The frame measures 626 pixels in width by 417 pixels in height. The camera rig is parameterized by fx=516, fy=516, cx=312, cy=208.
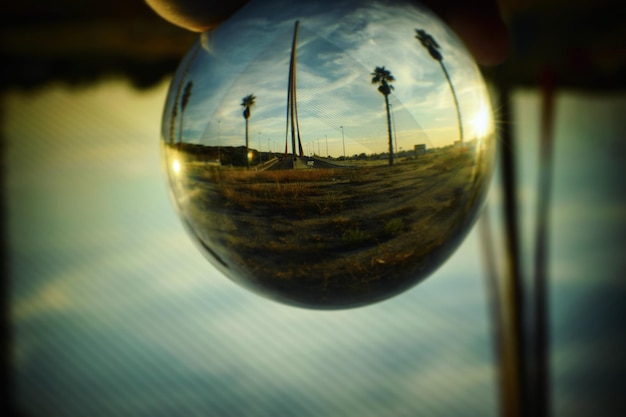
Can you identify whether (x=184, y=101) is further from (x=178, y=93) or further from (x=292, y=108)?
(x=292, y=108)

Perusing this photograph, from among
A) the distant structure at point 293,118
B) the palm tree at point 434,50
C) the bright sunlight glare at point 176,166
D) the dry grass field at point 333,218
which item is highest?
the palm tree at point 434,50

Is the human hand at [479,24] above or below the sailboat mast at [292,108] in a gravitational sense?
above

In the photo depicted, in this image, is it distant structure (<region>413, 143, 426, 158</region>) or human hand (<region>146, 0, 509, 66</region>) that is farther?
human hand (<region>146, 0, 509, 66</region>)

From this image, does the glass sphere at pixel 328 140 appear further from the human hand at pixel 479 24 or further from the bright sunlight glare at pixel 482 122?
the human hand at pixel 479 24

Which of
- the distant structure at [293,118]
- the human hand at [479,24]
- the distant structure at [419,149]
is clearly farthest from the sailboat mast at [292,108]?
the human hand at [479,24]

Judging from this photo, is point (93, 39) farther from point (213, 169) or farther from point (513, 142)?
point (213, 169)

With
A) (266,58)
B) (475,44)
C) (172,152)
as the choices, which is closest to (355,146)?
(266,58)

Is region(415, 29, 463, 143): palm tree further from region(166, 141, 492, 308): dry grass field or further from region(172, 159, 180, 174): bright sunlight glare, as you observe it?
region(172, 159, 180, 174): bright sunlight glare

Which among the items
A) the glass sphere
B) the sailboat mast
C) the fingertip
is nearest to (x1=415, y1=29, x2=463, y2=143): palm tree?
the glass sphere

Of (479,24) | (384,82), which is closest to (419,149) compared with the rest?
(384,82)
